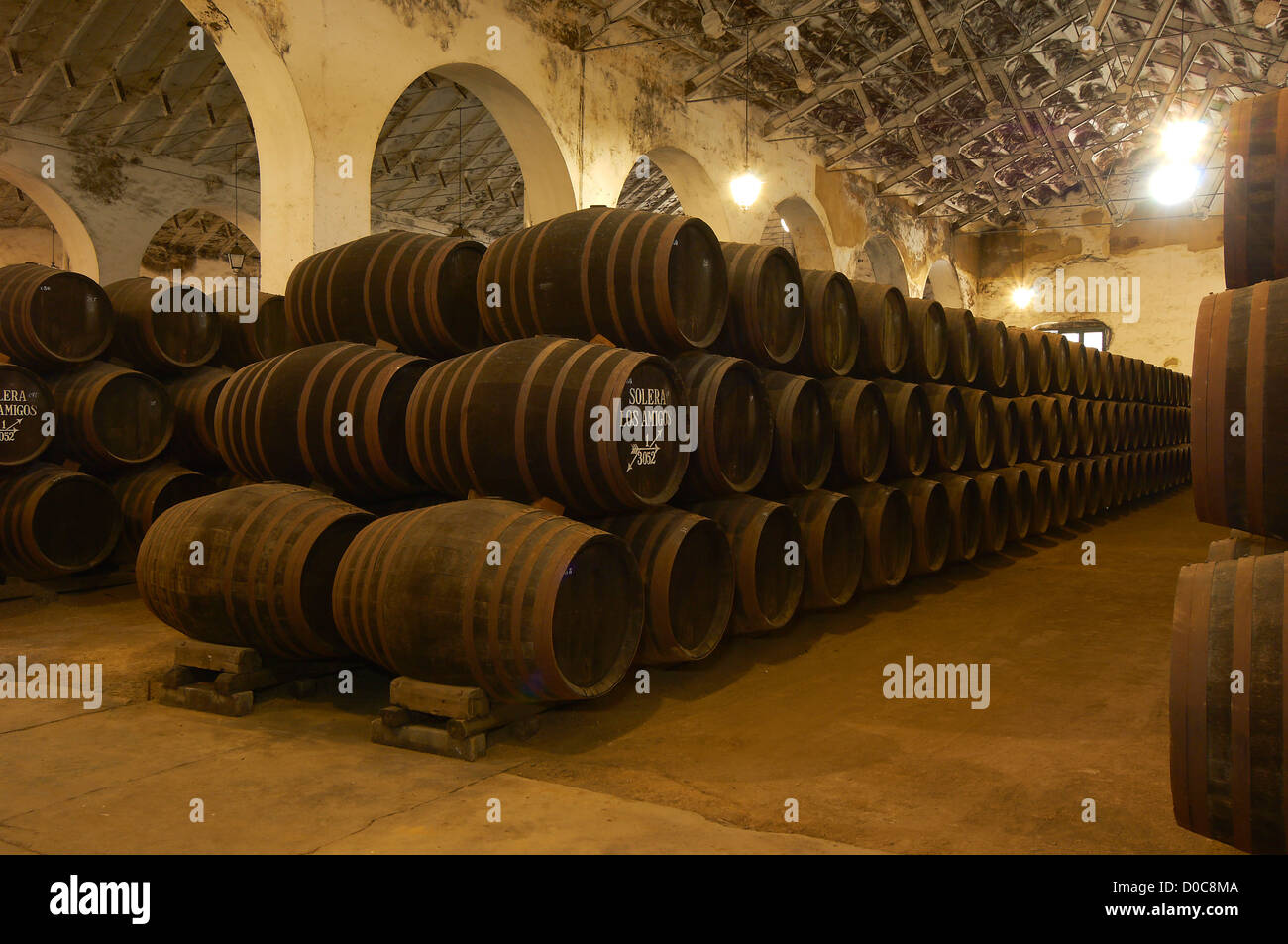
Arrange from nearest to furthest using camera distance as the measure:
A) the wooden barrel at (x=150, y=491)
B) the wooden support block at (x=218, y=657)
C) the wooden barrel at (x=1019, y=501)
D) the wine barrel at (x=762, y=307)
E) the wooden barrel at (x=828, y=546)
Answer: the wooden support block at (x=218, y=657), the wine barrel at (x=762, y=307), the wooden barrel at (x=828, y=546), the wooden barrel at (x=150, y=491), the wooden barrel at (x=1019, y=501)

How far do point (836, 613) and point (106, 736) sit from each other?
3.88 meters

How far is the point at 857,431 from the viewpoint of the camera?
18.1 feet

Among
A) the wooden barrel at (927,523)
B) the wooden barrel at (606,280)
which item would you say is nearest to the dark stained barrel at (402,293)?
the wooden barrel at (606,280)

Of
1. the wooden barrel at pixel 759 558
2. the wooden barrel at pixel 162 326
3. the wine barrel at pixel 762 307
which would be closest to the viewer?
the wooden barrel at pixel 759 558

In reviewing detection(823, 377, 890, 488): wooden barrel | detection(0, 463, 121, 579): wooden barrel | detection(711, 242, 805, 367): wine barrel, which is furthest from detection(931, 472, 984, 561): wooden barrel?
detection(0, 463, 121, 579): wooden barrel

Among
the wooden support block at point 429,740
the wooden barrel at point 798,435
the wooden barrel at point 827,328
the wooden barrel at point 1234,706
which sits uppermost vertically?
the wooden barrel at point 827,328

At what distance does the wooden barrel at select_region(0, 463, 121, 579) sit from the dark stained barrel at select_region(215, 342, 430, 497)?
2536mm

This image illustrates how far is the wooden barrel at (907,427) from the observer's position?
6035 millimetres

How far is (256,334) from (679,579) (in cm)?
482

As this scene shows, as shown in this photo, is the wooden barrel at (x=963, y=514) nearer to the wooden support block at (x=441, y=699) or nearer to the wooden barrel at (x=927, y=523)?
the wooden barrel at (x=927, y=523)

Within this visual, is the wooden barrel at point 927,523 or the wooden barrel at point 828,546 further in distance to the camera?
the wooden barrel at point 927,523

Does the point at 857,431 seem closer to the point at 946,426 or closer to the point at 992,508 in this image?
the point at 946,426

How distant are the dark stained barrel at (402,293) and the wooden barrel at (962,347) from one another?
3.80 meters
